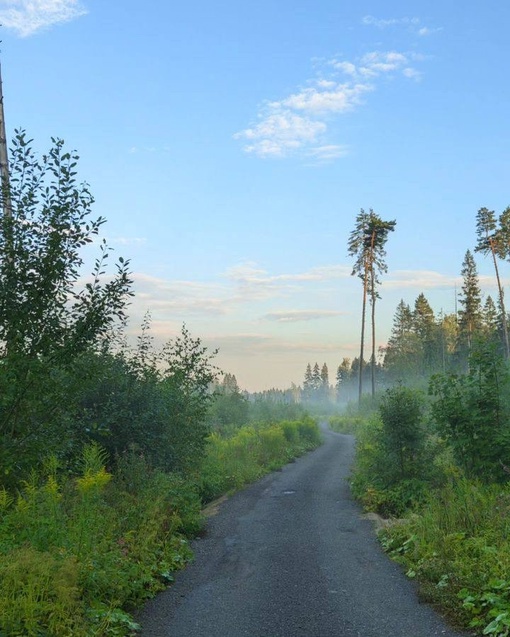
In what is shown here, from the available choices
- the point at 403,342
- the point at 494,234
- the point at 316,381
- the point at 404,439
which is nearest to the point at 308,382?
the point at 316,381

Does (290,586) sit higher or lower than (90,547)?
lower

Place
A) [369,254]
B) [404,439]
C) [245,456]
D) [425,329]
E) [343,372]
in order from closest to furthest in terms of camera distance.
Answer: [404,439]
[245,456]
[369,254]
[425,329]
[343,372]

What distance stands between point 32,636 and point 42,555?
1133 millimetres

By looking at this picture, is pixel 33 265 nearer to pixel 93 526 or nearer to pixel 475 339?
pixel 93 526

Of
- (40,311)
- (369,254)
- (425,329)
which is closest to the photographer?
(40,311)

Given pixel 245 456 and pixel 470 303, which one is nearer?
pixel 245 456

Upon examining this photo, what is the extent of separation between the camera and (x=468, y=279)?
6300 centimetres

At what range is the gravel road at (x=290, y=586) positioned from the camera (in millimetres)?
6234

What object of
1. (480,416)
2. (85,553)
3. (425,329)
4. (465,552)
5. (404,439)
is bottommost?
(465,552)

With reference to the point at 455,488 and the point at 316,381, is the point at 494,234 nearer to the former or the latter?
the point at 455,488

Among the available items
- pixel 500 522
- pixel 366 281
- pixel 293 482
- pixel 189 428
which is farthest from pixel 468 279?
pixel 500 522

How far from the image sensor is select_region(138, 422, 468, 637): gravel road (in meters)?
6.23

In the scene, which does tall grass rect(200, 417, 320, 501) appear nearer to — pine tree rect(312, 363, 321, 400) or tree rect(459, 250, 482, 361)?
tree rect(459, 250, 482, 361)

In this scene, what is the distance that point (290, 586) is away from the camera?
771 centimetres
